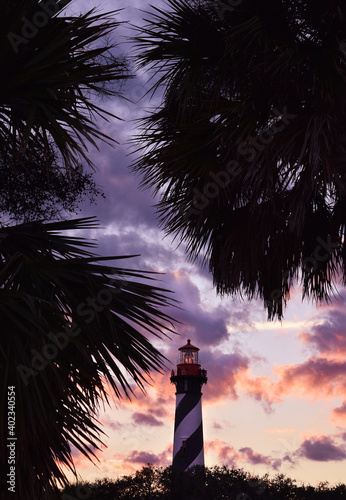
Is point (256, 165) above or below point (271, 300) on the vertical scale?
above

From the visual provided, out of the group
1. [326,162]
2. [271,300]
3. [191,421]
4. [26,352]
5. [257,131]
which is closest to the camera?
[26,352]

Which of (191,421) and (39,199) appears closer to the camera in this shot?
(39,199)

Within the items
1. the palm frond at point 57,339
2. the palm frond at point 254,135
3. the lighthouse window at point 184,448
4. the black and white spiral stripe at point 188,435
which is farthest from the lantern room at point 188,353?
the palm frond at point 57,339

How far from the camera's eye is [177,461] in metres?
21.4

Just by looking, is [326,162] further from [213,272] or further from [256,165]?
[213,272]

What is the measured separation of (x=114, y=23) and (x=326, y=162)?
232 centimetres

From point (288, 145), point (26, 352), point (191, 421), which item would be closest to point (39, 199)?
point (288, 145)

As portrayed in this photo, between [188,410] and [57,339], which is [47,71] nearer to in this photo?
[57,339]
